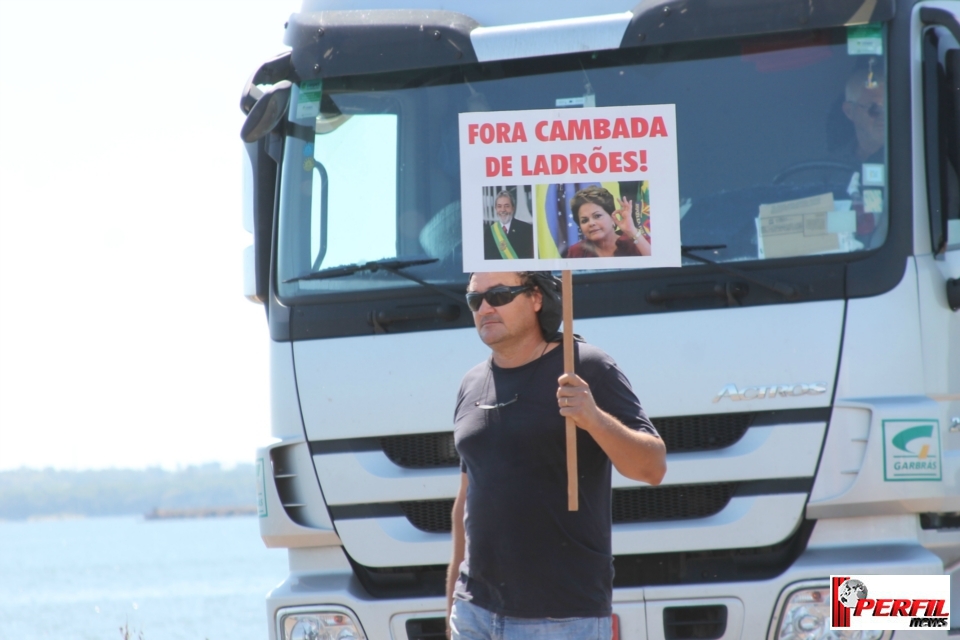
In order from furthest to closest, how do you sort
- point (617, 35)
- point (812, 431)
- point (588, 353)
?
point (617, 35)
point (812, 431)
point (588, 353)

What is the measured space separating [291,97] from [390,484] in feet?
5.72

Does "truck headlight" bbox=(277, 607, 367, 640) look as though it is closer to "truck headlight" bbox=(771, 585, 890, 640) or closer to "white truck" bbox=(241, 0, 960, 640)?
"white truck" bbox=(241, 0, 960, 640)

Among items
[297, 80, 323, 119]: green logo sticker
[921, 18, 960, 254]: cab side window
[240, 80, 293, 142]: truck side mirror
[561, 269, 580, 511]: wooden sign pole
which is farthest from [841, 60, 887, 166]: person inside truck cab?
[240, 80, 293, 142]: truck side mirror

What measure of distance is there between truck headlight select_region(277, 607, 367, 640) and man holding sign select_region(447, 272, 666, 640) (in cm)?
138

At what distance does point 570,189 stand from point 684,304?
1047 millimetres

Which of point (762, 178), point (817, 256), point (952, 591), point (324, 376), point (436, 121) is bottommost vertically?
point (952, 591)

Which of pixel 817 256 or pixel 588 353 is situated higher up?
pixel 817 256

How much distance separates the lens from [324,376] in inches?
218

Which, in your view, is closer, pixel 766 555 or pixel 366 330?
pixel 766 555

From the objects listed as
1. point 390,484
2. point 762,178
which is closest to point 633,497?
point 390,484

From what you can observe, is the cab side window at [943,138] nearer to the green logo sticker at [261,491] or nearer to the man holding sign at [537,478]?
the man holding sign at [537,478]

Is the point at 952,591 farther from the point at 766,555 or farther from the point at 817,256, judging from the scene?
the point at 817,256

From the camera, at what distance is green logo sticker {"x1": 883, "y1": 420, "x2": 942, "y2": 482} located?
4914 mm

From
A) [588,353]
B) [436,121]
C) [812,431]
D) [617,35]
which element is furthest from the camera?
[436,121]
